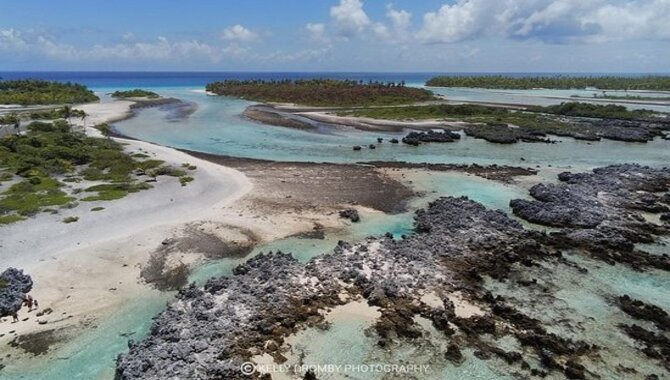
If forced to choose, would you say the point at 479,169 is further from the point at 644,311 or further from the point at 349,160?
the point at 644,311

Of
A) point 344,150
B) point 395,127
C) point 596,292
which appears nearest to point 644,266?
point 596,292

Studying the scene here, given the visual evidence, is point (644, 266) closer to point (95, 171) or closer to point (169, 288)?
point (169, 288)

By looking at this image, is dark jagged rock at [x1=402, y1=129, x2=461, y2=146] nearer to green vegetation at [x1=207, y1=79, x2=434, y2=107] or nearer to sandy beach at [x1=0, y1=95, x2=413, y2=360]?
sandy beach at [x1=0, y1=95, x2=413, y2=360]

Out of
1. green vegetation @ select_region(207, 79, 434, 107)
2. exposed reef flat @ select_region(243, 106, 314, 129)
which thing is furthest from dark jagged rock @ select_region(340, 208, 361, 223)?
green vegetation @ select_region(207, 79, 434, 107)

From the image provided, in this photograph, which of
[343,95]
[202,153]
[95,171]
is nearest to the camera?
[95,171]

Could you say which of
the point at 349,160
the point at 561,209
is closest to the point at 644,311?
the point at 561,209

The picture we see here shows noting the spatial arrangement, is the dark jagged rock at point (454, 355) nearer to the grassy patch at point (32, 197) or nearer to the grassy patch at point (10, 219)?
the grassy patch at point (10, 219)
